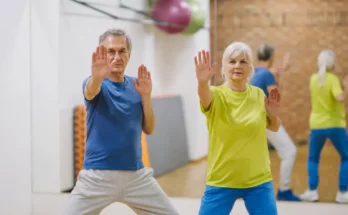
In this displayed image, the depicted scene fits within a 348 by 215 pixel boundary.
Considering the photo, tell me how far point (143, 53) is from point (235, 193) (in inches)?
137

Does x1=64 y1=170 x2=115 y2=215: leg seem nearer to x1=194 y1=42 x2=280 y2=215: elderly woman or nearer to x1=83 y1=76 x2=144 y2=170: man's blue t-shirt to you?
x1=83 y1=76 x2=144 y2=170: man's blue t-shirt

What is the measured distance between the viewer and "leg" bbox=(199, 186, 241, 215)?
283 centimetres

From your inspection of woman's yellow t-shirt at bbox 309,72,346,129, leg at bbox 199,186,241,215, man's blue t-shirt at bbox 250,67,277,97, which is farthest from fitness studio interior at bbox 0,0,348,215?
man's blue t-shirt at bbox 250,67,277,97

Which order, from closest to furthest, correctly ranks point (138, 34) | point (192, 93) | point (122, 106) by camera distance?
point (122, 106)
point (138, 34)
point (192, 93)

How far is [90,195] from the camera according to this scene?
2809mm

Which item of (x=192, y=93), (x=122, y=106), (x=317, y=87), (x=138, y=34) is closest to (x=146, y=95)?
(x=122, y=106)

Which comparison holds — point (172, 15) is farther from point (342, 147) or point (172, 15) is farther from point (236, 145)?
point (236, 145)

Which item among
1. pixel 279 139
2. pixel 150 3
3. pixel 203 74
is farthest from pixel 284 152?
pixel 150 3

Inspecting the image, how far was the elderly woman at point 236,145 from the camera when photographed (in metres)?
2.84

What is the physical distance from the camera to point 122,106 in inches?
112

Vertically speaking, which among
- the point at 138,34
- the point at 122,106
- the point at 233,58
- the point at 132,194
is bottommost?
the point at 132,194

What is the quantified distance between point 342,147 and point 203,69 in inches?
86.4

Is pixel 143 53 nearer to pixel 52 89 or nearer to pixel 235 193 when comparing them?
pixel 52 89

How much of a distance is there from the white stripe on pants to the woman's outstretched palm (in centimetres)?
191
